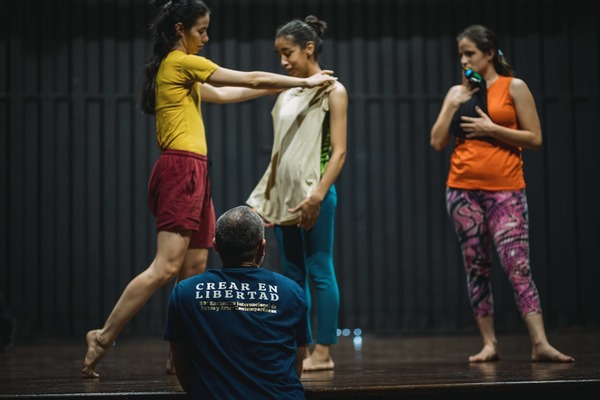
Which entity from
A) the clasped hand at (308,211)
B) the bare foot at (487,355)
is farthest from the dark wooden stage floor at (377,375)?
the clasped hand at (308,211)

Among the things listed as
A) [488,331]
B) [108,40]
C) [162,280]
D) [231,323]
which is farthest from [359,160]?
[231,323]

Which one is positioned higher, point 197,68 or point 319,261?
point 197,68

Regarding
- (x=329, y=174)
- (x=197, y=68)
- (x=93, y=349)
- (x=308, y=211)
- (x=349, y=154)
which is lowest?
(x=93, y=349)

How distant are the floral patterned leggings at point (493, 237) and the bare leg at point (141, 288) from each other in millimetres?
1135

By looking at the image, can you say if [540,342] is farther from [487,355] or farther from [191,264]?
[191,264]

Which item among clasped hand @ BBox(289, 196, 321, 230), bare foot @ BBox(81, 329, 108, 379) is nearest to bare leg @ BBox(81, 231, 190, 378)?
bare foot @ BBox(81, 329, 108, 379)

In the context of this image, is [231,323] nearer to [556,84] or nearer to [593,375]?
[593,375]

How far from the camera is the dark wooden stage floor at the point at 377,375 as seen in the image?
2.35 metres

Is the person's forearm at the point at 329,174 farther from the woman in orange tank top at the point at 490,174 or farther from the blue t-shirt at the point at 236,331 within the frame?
the blue t-shirt at the point at 236,331

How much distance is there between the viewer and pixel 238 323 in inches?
75.5

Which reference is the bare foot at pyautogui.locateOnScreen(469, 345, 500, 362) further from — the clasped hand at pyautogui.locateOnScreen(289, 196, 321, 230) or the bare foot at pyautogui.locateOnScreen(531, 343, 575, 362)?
the clasped hand at pyautogui.locateOnScreen(289, 196, 321, 230)

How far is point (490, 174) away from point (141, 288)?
4.59 ft

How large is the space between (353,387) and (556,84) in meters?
3.56

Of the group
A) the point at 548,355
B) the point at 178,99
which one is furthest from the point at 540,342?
the point at 178,99
